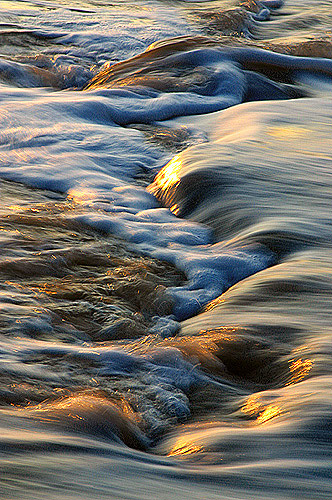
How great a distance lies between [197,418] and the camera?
97.7 inches

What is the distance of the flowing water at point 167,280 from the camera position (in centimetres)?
204

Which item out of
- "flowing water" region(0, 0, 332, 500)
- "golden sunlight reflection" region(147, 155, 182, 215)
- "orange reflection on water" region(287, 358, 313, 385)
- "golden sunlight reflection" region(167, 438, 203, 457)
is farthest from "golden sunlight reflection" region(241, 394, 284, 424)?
"golden sunlight reflection" region(147, 155, 182, 215)

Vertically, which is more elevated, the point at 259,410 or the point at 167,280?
the point at 259,410

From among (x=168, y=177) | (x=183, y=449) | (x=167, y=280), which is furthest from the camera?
(x=168, y=177)

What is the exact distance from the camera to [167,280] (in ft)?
12.0

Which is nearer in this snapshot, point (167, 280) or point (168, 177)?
point (167, 280)

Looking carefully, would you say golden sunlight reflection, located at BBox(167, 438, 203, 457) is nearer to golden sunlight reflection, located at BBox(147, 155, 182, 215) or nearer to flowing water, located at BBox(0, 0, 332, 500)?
flowing water, located at BBox(0, 0, 332, 500)

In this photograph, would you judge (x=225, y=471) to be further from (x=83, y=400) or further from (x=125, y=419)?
(x=83, y=400)

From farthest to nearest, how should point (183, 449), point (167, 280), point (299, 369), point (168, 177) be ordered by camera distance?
point (168, 177)
point (167, 280)
point (299, 369)
point (183, 449)

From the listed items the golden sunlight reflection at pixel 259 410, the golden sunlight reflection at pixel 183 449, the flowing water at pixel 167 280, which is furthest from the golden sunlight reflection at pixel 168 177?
the golden sunlight reflection at pixel 183 449

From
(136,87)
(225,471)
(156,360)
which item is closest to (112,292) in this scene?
(156,360)

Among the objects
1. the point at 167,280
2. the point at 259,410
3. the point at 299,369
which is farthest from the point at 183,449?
the point at 167,280

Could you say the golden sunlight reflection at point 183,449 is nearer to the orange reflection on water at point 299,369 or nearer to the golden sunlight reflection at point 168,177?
the orange reflection on water at point 299,369

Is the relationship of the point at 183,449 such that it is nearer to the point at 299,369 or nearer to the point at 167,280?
the point at 299,369
